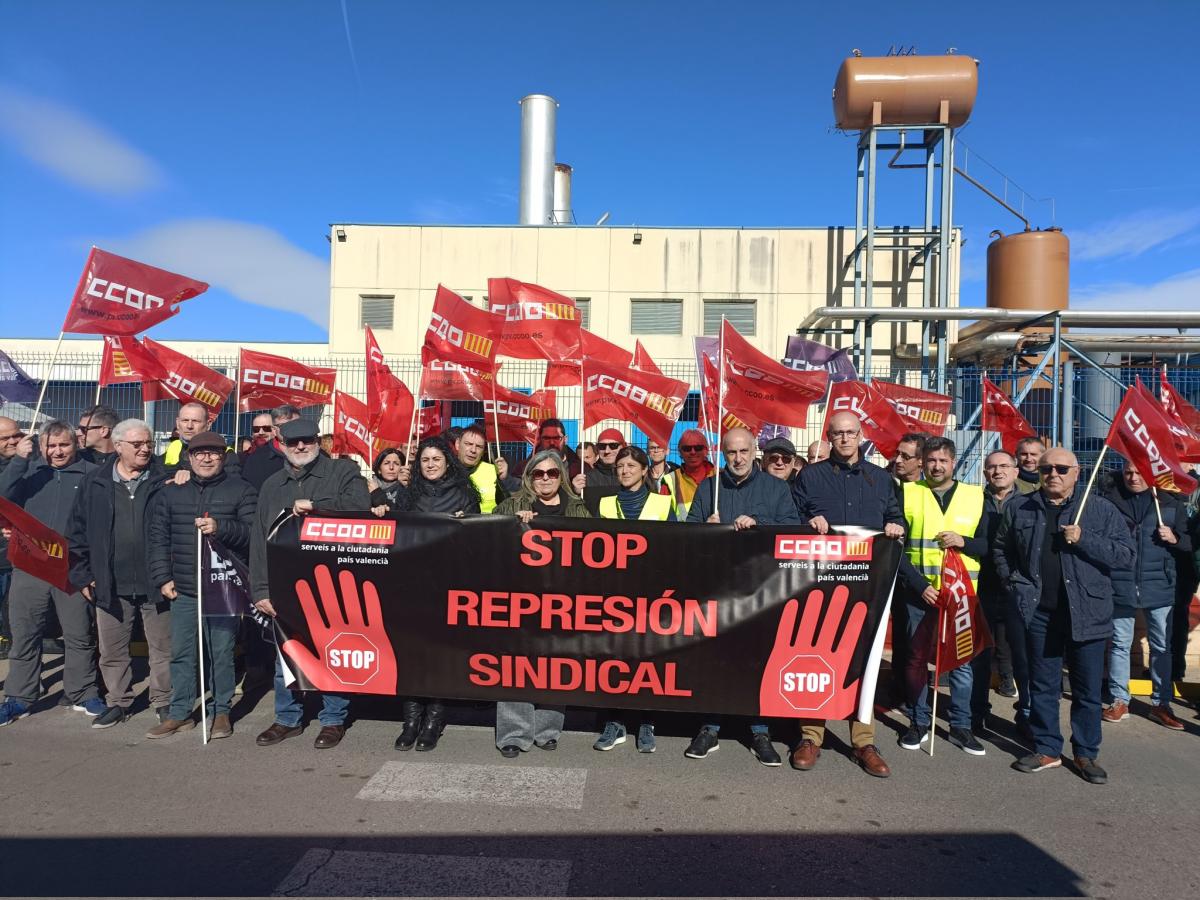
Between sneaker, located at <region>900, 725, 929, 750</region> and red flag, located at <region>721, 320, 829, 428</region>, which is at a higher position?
red flag, located at <region>721, 320, 829, 428</region>

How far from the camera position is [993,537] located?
5414 mm

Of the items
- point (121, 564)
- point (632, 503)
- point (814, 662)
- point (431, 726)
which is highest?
point (632, 503)

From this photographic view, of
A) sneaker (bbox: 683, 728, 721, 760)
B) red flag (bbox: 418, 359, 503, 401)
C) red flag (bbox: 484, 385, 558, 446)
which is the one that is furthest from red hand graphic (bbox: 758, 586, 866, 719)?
red flag (bbox: 484, 385, 558, 446)

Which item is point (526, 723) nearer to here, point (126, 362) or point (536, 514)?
point (536, 514)

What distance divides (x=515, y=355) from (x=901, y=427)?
4953mm

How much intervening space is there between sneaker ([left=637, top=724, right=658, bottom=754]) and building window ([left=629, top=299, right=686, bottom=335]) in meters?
15.7

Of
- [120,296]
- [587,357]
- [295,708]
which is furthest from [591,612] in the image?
[120,296]

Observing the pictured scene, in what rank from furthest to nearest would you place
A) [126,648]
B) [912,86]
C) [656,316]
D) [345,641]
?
1. [656,316]
2. [912,86]
3. [126,648]
4. [345,641]

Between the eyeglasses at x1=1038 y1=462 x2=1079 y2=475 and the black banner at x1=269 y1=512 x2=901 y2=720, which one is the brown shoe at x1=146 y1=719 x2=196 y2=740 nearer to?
the black banner at x1=269 y1=512 x2=901 y2=720

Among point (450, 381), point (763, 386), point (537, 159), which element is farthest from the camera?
point (537, 159)

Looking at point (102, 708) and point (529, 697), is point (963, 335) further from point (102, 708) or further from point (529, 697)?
point (102, 708)

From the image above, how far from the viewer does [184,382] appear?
992cm

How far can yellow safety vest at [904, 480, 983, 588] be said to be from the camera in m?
5.35

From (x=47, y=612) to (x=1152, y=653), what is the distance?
8401 mm
